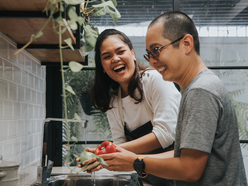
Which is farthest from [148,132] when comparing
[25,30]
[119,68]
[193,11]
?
[193,11]

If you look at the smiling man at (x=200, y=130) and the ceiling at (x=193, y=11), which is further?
the ceiling at (x=193, y=11)

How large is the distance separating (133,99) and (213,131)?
856 mm

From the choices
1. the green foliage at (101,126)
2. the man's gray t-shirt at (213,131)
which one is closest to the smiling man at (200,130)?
the man's gray t-shirt at (213,131)

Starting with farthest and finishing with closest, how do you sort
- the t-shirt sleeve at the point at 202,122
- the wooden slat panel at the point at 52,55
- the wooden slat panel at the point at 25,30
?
the wooden slat panel at the point at 52,55
the wooden slat panel at the point at 25,30
the t-shirt sleeve at the point at 202,122

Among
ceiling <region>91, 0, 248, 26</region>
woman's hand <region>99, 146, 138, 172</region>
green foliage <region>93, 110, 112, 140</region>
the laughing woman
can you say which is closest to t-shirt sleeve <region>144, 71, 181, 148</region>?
the laughing woman

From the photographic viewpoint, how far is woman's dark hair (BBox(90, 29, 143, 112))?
1553 millimetres

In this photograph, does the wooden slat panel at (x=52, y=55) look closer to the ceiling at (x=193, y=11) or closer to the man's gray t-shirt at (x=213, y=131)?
the ceiling at (x=193, y=11)

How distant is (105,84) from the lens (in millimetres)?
1736

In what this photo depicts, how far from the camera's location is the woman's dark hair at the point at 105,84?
1.55 metres

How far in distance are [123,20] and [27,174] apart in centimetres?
146

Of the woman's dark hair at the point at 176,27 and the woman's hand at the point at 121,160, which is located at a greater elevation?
the woman's dark hair at the point at 176,27

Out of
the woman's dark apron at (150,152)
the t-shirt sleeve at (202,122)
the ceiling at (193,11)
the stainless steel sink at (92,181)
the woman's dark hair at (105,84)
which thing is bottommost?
the stainless steel sink at (92,181)

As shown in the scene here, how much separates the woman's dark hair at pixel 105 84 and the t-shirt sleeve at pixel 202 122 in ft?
2.53

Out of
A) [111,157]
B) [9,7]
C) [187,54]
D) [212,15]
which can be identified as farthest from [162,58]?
[212,15]
